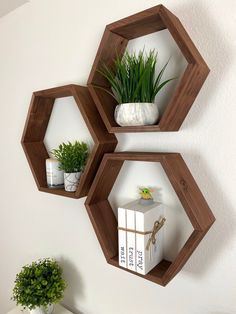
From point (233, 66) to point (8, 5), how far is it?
1.10m

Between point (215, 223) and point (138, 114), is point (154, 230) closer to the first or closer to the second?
point (215, 223)

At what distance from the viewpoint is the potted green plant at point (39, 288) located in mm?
1043

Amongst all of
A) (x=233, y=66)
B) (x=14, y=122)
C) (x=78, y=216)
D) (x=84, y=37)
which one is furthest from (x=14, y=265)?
(x=233, y=66)

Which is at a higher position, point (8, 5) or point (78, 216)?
point (8, 5)

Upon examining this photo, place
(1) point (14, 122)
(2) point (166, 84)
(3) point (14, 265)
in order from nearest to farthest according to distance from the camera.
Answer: (2) point (166, 84)
(1) point (14, 122)
(3) point (14, 265)

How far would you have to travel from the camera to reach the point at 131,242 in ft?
2.53

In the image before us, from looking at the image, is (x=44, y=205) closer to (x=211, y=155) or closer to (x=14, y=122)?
(x=14, y=122)

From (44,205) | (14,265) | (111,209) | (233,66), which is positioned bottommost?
(14,265)

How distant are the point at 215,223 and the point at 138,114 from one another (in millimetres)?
383

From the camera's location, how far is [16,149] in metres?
1.32

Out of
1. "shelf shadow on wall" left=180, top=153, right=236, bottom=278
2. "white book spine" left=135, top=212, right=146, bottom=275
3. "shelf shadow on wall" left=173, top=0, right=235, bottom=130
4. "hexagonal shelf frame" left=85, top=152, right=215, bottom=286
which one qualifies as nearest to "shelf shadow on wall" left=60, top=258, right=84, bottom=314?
"hexagonal shelf frame" left=85, top=152, right=215, bottom=286

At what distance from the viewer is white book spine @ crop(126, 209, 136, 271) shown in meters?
0.76

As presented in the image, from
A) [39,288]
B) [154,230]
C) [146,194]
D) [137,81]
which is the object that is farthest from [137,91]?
[39,288]

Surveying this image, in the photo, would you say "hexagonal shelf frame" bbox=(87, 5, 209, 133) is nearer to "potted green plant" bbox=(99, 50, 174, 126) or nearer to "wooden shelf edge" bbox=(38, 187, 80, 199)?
"potted green plant" bbox=(99, 50, 174, 126)
